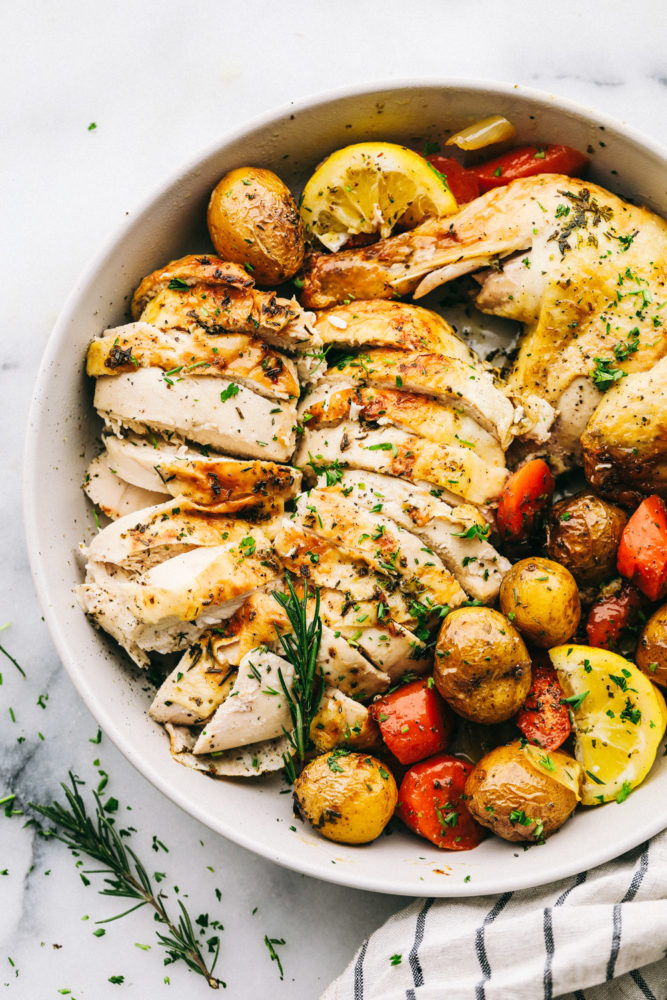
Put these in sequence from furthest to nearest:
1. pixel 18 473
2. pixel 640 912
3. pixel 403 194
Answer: pixel 18 473, pixel 403 194, pixel 640 912

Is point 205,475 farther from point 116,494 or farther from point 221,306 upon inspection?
point 221,306

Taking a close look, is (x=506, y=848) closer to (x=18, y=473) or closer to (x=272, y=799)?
(x=272, y=799)

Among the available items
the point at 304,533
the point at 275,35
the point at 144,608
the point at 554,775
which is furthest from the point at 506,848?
the point at 275,35

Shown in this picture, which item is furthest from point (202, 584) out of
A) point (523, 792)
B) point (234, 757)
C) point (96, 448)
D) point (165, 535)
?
point (523, 792)

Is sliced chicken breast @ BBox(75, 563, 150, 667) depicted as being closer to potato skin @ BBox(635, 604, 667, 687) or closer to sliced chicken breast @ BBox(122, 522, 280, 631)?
sliced chicken breast @ BBox(122, 522, 280, 631)

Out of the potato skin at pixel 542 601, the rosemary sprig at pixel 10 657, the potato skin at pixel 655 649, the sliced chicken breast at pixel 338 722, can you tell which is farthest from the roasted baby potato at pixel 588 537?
the rosemary sprig at pixel 10 657
